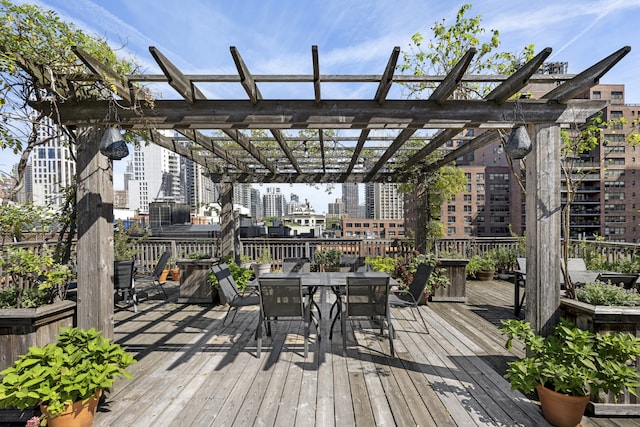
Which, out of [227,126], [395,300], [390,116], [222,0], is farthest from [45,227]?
[395,300]

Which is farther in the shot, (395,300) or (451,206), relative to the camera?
(451,206)

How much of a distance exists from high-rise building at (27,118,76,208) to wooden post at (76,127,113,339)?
1.51 ft

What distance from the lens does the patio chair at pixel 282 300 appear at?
320 centimetres

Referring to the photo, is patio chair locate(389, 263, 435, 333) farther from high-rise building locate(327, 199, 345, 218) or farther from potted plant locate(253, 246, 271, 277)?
high-rise building locate(327, 199, 345, 218)

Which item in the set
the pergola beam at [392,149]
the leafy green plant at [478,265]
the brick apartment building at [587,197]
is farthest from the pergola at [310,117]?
the brick apartment building at [587,197]

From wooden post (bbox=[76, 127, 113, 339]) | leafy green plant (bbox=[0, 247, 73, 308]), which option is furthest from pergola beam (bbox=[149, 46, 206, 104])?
leafy green plant (bbox=[0, 247, 73, 308])

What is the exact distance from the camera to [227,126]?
2928mm

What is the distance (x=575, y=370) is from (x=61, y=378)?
3.50 meters

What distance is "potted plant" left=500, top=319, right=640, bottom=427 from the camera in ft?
6.88

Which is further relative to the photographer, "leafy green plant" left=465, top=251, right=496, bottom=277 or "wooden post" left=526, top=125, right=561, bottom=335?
"leafy green plant" left=465, top=251, right=496, bottom=277

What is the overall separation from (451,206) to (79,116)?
61.6 meters

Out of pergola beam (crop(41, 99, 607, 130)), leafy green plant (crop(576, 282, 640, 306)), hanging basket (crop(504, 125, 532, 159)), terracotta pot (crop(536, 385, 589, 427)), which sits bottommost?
terracotta pot (crop(536, 385, 589, 427))

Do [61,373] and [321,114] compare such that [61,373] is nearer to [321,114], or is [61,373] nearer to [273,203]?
[321,114]

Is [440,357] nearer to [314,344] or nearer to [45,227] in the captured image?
[314,344]
